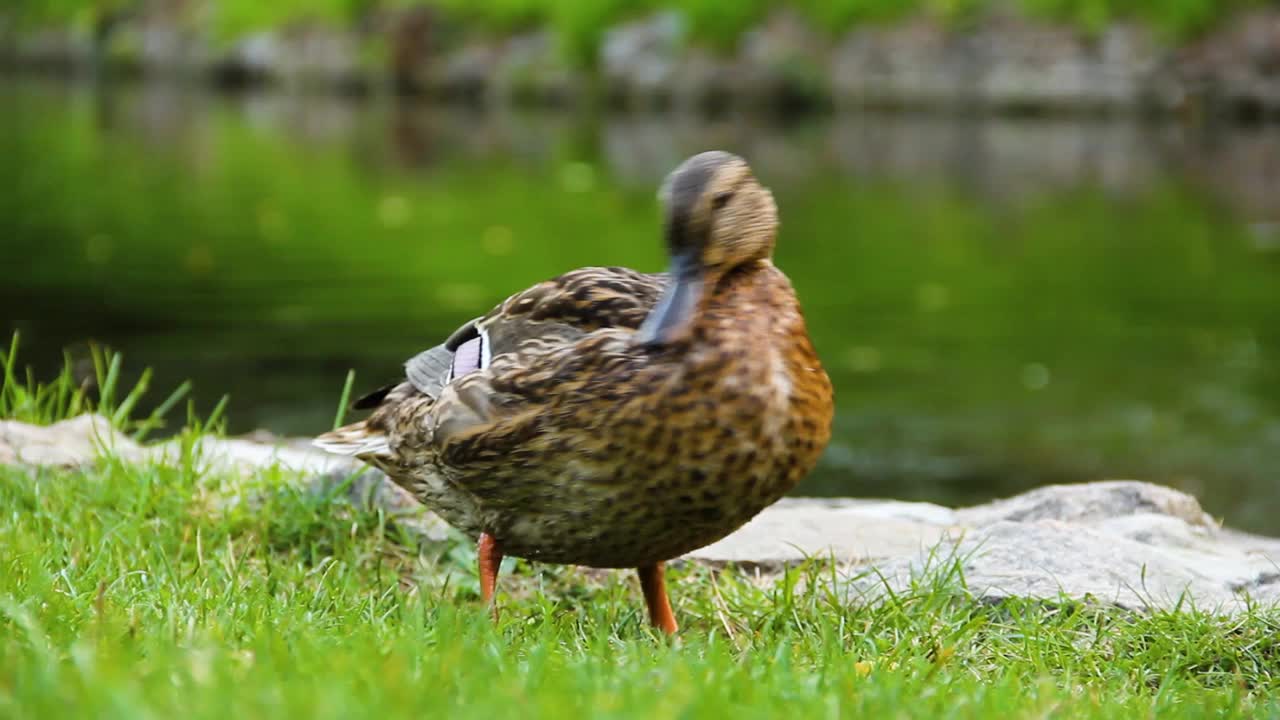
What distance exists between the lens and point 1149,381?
1012 centimetres

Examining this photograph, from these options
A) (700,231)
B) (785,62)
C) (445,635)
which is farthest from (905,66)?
(445,635)

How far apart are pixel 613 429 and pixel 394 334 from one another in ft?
24.0

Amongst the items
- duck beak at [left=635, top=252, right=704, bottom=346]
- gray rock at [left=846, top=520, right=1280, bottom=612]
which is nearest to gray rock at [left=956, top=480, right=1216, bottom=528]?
gray rock at [left=846, top=520, right=1280, bottom=612]

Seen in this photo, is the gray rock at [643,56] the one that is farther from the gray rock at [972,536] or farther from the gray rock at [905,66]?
the gray rock at [972,536]

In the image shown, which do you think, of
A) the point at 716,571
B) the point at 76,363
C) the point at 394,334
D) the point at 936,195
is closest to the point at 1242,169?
the point at 936,195

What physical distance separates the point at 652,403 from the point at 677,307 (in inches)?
7.8

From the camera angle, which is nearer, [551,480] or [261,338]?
[551,480]

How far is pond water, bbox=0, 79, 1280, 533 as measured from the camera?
888cm

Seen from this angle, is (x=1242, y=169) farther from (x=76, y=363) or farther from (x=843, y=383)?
(x=76, y=363)

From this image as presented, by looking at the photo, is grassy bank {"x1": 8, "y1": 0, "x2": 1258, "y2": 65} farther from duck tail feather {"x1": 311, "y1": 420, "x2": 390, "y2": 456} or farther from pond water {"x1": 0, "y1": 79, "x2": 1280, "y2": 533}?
duck tail feather {"x1": 311, "y1": 420, "x2": 390, "y2": 456}

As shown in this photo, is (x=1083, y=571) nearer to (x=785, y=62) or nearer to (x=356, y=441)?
(x=356, y=441)

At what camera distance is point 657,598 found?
3.73 meters

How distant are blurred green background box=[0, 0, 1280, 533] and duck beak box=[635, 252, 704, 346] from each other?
14.0 ft

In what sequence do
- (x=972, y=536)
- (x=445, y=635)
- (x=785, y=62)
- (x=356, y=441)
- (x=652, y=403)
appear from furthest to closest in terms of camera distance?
(x=785, y=62), (x=972, y=536), (x=356, y=441), (x=652, y=403), (x=445, y=635)
